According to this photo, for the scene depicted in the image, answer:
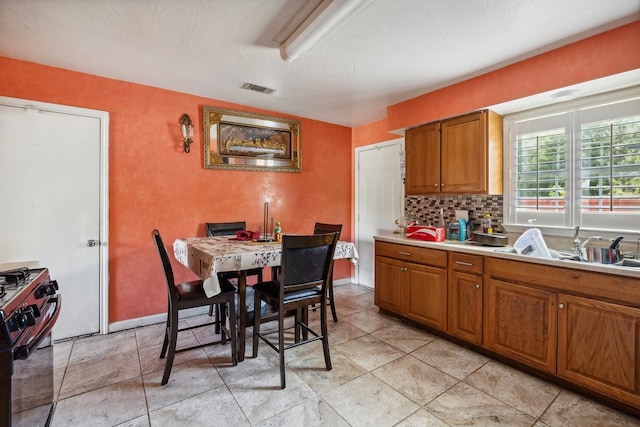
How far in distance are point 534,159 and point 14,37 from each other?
4.30m

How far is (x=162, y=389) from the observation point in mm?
A: 2018

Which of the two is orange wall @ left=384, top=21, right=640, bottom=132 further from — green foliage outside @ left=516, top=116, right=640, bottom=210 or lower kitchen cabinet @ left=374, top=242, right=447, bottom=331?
lower kitchen cabinet @ left=374, top=242, right=447, bottom=331

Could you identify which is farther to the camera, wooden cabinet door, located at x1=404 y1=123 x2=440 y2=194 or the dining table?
wooden cabinet door, located at x1=404 y1=123 x2=440 y2=194

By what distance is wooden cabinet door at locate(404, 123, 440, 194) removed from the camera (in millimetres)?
3116

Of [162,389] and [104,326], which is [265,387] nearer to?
[162,389]

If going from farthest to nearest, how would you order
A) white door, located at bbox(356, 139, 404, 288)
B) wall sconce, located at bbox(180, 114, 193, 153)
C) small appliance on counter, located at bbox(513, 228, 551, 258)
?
white door, located at bbox(356, 139, 404, 288)
wall sconce, located at bbox(180, 114, 193, 153)
small appliance on counter, located at bbox(513, 228, 551, 258)

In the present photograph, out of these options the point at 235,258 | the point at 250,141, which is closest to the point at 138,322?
the point at 235,258

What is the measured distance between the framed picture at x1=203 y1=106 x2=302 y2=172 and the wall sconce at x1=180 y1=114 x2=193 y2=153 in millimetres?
179

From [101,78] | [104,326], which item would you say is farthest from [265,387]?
[101,78]

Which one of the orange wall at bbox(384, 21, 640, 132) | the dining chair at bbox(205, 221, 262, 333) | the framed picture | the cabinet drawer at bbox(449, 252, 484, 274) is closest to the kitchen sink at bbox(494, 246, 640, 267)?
the cabinet drawer at bbox(449, 252, 484, 274)

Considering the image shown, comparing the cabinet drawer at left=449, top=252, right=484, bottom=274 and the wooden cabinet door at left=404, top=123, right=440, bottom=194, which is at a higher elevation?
the wooden cabinet door at left=404, top=123, right=440, bottom=194

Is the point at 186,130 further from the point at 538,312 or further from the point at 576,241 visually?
the point at 576,241

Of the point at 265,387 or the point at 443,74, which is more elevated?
the point at 443,74

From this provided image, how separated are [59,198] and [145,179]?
0.70m
